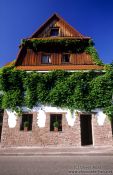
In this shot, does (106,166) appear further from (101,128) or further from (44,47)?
(44,47)

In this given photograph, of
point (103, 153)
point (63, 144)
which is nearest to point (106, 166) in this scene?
point (103, 153)

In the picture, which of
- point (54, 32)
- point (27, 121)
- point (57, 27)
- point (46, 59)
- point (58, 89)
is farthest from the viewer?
point (57, 27)

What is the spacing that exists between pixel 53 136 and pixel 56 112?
6.34ft

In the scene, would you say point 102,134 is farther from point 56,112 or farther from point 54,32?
point 54,32

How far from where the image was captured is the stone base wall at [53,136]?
48.4 ft

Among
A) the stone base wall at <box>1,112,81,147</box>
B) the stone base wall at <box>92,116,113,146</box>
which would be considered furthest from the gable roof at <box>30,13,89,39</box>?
the stone base wall at <box>1,112,81,147</box>

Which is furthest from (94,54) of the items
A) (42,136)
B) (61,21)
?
(42,136)

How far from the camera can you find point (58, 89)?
15719 millimetres

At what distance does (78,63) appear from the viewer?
17.4 m

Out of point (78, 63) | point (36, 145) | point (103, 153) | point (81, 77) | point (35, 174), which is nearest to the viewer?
point (35, 174)

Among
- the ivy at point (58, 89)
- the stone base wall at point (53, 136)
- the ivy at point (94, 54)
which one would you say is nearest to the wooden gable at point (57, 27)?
the ivy at point (94, 54)

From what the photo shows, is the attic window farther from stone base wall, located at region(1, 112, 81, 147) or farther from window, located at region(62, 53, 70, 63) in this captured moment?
stone base wall, located at region(1, 112, 81, 147)

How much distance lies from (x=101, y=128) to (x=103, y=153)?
142 inches

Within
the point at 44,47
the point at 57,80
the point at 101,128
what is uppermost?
the point at 44,47
